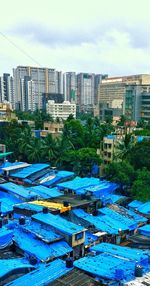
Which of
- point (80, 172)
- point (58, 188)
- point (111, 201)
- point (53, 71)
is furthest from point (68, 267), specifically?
point (53, 71)

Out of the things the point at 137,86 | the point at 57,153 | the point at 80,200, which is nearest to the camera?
the point at 80,200

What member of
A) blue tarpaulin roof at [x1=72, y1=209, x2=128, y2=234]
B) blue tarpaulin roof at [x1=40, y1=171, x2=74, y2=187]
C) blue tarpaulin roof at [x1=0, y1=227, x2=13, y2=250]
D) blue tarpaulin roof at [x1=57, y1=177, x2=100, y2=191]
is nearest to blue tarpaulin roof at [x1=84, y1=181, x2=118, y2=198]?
blue tarpaulin roof at [x1=57, y1=177, x2=100, y2=191]

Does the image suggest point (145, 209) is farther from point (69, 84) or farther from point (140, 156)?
point (69, 84)

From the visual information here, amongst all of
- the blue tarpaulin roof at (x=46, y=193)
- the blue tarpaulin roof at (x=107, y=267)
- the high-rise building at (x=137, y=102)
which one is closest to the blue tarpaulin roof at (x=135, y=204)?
the blue tarpaulin roof at (x=46, y=193)

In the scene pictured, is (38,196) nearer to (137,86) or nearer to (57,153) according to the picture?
(57,153)

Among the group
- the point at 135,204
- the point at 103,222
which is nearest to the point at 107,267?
the point at 103,222

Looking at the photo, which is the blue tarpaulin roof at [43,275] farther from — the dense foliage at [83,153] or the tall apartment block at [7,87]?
the tall apartment block at [7,87]
